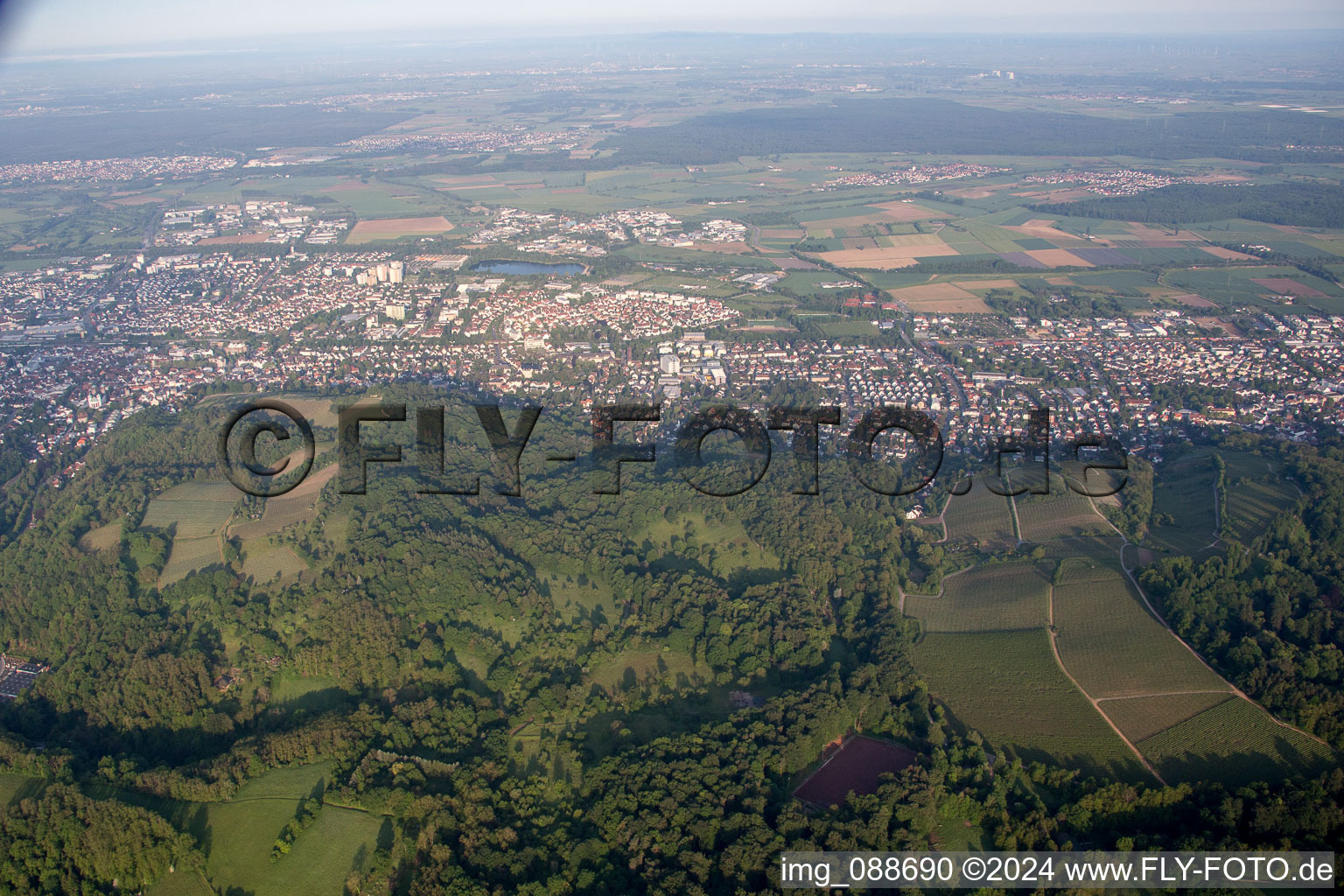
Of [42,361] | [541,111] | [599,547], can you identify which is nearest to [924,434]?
[599,547]

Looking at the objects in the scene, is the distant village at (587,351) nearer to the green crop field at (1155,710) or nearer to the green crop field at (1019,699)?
the green crop field at (1019,699)

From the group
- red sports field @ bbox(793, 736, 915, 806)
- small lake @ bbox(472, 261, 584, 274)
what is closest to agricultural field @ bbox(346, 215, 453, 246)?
small lake @ bbox(472, 261, 584, 274)

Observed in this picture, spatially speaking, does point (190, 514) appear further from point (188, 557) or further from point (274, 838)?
point (274, 838)

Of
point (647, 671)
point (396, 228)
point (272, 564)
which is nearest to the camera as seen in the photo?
point (647, 671)

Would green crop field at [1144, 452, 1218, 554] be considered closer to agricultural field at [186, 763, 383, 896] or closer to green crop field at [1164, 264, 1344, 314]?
agricultural field at [186, 763, 383, 896]

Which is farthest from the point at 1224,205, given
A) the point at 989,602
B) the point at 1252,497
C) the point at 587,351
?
the point at 989,602

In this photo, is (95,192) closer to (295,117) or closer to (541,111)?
(295,117)
